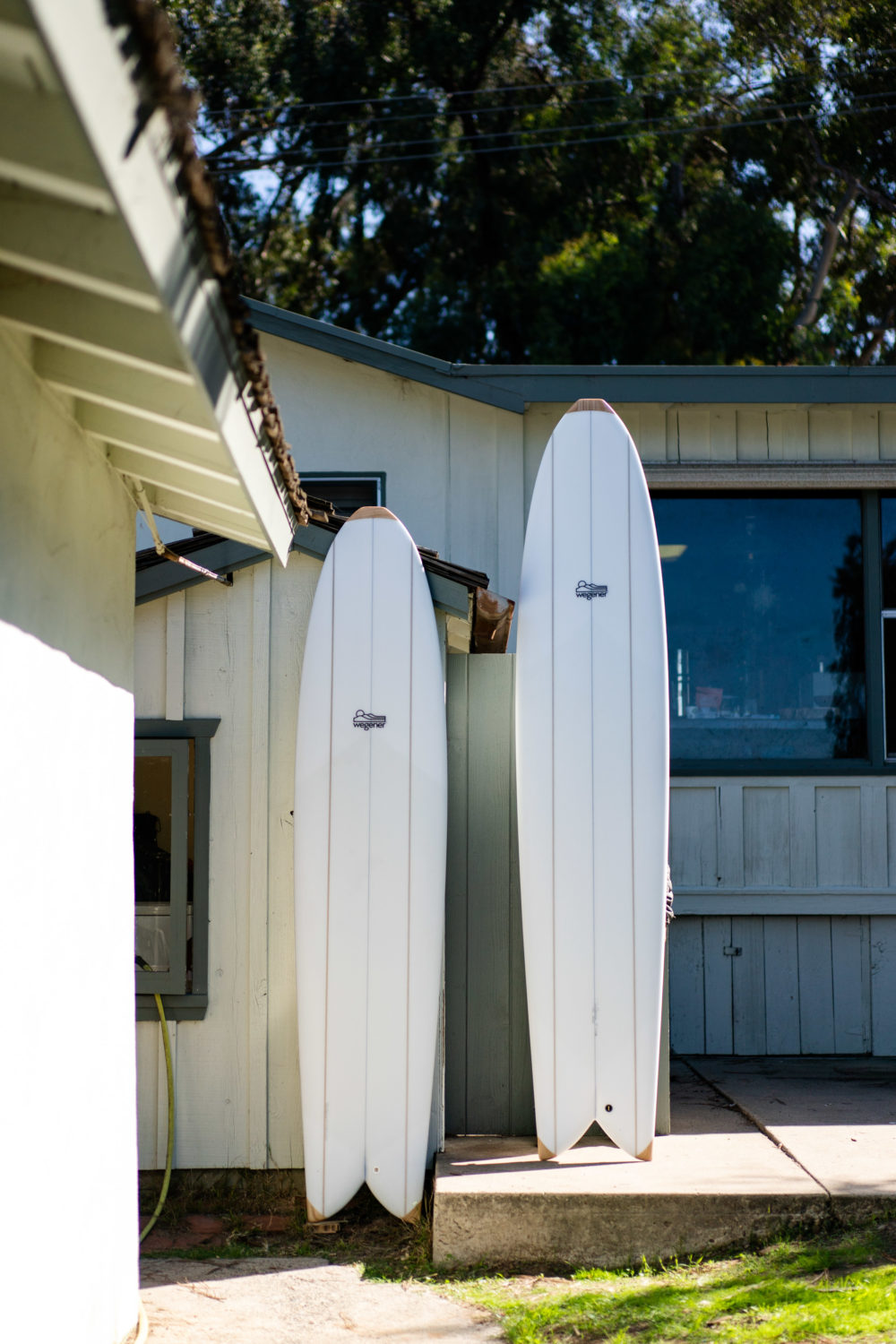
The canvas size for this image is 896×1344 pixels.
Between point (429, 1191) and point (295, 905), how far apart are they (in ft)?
3.38

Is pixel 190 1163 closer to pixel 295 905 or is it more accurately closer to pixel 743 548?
pixel 295 905

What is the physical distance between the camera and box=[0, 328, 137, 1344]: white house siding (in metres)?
2.04

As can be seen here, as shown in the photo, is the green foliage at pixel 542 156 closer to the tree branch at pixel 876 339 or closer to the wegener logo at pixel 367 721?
the tree branch at pixel 876 339

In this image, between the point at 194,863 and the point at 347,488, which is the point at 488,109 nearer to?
the point at 347,488

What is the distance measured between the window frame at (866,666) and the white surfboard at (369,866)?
2.30 m

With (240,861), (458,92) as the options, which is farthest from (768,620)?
(458,92)

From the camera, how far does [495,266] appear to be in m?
14.8

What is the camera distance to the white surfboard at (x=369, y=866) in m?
3.74

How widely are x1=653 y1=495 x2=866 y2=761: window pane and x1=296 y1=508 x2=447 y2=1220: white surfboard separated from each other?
236 cm

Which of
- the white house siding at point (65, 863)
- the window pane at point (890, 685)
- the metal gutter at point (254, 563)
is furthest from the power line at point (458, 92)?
the white house siding at point (65, 863)

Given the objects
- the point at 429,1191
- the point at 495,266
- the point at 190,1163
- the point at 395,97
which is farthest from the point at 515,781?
the point at 395,97

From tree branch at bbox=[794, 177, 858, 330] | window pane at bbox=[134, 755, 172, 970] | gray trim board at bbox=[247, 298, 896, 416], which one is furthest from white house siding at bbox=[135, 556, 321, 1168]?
tree branch at bbox=[794, 177, 858, 330]

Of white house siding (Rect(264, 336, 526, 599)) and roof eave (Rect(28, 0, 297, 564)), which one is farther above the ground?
white house siding (Rect(264, 336, 526, 599))

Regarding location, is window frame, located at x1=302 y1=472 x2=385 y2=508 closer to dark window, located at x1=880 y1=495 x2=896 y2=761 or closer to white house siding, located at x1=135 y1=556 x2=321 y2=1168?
white house siding, located at x1=135 y1=556 x2=321 y2=1168
